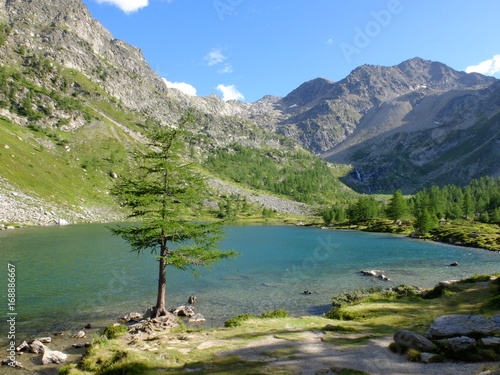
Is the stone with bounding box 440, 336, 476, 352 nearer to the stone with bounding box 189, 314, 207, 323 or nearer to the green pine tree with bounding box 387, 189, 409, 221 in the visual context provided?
the stone with bounding box 189, 314, 207, 323

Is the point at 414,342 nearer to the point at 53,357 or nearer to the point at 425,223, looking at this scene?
the point at 53,357

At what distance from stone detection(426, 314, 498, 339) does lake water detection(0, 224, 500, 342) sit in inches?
623

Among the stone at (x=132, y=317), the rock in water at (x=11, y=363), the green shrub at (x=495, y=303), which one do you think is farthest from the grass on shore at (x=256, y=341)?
the stone at (x=132, y=317)

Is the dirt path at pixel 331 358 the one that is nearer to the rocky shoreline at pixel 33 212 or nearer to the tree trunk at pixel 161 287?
the tree trunk at pixel 161 287

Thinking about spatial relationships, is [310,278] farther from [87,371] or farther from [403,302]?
[87,371]

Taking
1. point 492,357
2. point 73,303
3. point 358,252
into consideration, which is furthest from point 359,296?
point 358,252

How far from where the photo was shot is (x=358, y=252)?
7519cm

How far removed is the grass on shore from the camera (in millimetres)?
14289

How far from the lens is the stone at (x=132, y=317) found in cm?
2681

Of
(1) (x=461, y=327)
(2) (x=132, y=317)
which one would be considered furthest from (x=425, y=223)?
(2) (x=132, y=317)

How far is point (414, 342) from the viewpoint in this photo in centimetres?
1447

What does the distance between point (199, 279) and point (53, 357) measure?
1082 inches

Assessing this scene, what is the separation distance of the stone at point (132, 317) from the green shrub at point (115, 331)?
→ 3.49 meters

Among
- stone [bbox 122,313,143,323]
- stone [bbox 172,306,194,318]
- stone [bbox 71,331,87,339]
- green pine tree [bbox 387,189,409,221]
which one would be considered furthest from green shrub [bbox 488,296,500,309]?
green pine tree [bbox 387,189,409,221]
